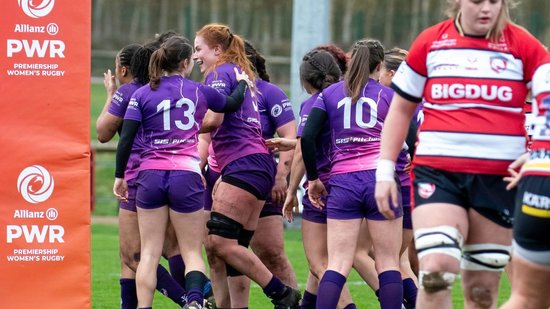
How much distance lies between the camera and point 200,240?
7980mm

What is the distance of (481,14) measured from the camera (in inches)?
221

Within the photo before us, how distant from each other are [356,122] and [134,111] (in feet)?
4.95

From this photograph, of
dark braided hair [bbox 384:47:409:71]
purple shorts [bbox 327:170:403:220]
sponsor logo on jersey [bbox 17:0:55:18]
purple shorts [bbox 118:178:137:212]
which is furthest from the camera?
dark braided hair [bbox 384:47:409:71]

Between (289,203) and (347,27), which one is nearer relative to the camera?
(289,203)

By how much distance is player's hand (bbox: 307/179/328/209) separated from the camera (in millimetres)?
7887

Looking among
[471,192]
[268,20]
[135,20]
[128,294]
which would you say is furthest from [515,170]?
[135,20]

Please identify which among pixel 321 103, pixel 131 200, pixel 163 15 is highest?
pixel 321 103

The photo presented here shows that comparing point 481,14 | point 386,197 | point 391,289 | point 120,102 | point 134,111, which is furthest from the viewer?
point 120,102

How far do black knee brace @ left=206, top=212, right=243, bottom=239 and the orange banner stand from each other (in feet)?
3.65

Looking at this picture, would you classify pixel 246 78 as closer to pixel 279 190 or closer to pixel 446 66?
pixel 279 190

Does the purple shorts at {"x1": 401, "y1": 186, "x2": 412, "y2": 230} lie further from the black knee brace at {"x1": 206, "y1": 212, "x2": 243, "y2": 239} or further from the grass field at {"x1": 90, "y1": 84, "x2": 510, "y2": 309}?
the grass field at {"x1": 90, "y1": 84, "x2": 510, "y2": 309}

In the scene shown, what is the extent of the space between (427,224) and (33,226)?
2.92 meters

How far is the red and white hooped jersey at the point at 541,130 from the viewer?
532cm

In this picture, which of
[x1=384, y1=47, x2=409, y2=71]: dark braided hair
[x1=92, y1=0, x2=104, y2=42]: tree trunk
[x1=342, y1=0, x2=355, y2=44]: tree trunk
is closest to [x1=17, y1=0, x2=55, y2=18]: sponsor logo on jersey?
[x1=384, y1=47, x2=409, y2=71]: dark braided hair
